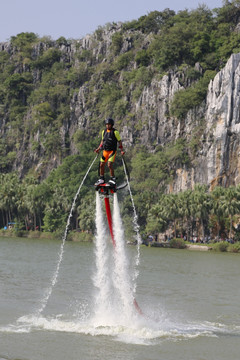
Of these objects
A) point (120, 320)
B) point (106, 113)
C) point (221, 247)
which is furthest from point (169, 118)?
point (120, 320)

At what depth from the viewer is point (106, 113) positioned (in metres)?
121

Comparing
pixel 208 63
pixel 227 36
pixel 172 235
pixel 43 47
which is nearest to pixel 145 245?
pixel 172 235

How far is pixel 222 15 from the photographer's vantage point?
410ft

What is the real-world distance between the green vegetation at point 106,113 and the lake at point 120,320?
42151mm

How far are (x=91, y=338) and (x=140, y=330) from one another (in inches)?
74.5

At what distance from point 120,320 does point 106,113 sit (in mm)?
100887

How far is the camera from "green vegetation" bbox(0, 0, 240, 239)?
86000mm

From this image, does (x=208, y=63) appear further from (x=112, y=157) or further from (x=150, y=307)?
(x=112, y=157)

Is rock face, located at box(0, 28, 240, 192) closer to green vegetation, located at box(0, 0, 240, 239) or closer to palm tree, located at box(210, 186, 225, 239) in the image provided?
green vegetation, located at box(0, 0, 240, 239)

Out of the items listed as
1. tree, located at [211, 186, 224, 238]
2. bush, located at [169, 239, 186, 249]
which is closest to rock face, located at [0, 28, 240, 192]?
tree, located at [211, 186, 224, 238]

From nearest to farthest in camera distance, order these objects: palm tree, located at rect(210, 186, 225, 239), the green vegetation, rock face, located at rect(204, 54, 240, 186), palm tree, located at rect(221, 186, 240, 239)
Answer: palm tree, located at rect(221, 186, 240, 239) → palm tree, located at rect(210, 186, 225, 239) → the green vegetation → rock face, located at rect(204, 54, 240, 186)

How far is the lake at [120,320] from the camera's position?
19438 millimetres

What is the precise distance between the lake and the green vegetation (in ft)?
138

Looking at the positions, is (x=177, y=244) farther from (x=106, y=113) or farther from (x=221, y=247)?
(x=106, y=113)
